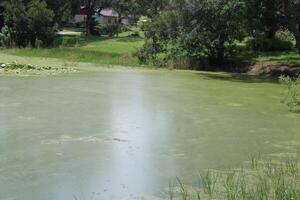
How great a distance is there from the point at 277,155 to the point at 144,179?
223 cm

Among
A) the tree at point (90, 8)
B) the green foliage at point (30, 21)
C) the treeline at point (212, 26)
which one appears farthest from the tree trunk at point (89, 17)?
the treeline at point (212, 26)

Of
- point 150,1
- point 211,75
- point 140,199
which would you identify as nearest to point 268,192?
point 140,199

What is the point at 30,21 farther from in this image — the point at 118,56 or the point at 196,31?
the point at 196,31

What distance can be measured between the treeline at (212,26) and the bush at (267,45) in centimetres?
46

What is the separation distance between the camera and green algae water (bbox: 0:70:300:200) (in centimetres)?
632

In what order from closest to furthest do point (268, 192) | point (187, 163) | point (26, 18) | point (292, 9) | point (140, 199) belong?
1. point (268, 192)
2. point (140, 199)
3. point (187, 163)
4. point (292, 9)
5. point (26, 18)

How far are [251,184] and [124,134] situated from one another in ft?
11.0

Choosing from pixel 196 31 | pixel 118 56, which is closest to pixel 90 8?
pixel 118 56

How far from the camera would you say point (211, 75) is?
20406mm

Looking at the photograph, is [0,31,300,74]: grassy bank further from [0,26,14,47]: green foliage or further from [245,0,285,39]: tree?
[0,26,14,47]: green foliage

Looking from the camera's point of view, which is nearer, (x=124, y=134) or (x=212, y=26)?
(x=124, y=134)

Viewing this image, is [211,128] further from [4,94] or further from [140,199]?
[4,94]

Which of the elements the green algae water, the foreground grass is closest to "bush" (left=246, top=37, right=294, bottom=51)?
the green algae water

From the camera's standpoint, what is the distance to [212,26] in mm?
22844
